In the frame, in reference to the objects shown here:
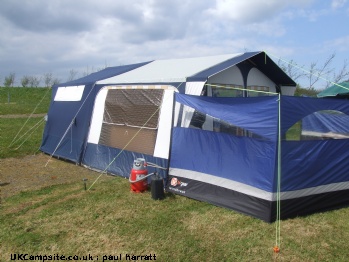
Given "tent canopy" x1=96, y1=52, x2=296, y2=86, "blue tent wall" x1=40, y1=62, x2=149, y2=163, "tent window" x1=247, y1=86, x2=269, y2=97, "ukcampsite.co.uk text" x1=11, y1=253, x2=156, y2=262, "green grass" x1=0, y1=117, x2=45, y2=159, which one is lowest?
"ukcampsite.co.uk text" x1=11, y1=253, x2=156, y2=262

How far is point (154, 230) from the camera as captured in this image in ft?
12.5

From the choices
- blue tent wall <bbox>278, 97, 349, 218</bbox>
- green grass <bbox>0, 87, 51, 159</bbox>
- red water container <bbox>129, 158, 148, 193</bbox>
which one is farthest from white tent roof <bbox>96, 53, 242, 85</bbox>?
green grass <bbox>0, 87, 51, 159</bbox>

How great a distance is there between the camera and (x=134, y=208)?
4.47 metres

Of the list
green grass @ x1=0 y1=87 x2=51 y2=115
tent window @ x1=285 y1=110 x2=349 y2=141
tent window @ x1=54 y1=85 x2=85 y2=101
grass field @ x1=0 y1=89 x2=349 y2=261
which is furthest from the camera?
green grass @ x1=0 y1=87 x2=51 y2=115

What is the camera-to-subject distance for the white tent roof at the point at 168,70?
5.50m

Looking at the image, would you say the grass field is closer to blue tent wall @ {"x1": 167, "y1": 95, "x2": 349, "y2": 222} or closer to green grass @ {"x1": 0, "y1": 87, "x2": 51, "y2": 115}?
blue tent wall @ {"x1": 167, "y1": 95, "x2": 349, "y2": 222}

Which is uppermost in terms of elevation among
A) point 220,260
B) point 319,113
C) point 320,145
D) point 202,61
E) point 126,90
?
point 202,61

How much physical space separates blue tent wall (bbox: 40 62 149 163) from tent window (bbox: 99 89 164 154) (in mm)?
628

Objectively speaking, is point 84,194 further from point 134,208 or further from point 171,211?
point 171,211

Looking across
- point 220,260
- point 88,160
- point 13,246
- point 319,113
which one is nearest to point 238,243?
point 220,260

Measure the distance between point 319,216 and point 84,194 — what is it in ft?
11.0

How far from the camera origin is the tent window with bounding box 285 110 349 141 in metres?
4.13

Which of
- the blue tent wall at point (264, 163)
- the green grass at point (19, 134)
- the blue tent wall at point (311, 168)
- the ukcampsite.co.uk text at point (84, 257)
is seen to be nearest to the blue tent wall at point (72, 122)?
the green grass at point (19, 134)

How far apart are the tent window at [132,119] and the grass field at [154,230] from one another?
44.2 inches
